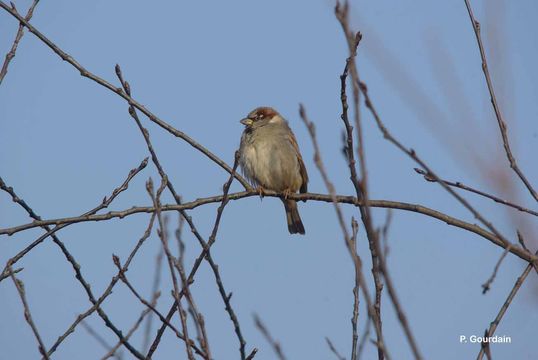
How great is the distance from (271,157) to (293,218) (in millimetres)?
924

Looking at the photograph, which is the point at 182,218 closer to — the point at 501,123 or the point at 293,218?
the point at 501,123

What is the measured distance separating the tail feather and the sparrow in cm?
1

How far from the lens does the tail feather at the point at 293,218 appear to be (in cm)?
770

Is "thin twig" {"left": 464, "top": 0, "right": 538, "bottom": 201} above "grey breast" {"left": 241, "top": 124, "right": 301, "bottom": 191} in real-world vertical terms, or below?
below

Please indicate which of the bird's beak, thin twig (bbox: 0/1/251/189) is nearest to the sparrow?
the bird's beak

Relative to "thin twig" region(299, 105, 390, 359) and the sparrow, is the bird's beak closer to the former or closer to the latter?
the sparrow

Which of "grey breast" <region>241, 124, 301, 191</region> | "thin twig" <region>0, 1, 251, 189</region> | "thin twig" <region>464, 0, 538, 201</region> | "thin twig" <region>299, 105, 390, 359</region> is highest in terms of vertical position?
"grey breast" <region>241, 124, 301, 191</region>

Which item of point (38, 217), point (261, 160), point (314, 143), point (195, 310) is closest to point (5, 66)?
point (38, 217)

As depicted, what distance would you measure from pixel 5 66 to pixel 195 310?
1.89 meters

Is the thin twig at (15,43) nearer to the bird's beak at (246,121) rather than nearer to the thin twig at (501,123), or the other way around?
the thin twig at (501,123)

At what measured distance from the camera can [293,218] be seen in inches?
304

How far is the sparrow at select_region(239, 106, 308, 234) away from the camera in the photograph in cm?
709

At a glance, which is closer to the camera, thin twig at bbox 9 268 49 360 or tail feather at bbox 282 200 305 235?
thin twig at bbox 9 268 49 360

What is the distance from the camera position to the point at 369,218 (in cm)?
185
